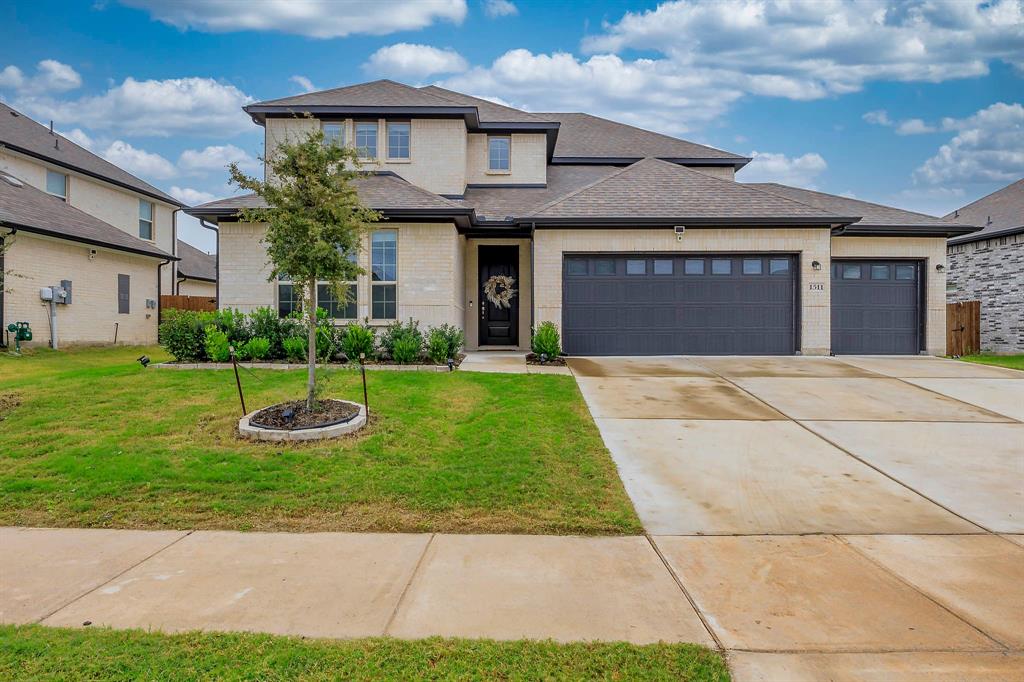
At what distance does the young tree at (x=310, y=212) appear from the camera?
6859 mm

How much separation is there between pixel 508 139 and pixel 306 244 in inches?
486

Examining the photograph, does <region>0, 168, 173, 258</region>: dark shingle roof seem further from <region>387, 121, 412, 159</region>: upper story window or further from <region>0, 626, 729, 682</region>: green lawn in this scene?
<region>0, 626, 729, 682</region>: green lawn

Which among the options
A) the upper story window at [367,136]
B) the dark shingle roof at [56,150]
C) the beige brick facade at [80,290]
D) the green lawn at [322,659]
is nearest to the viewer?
the green lawn at [322,659]

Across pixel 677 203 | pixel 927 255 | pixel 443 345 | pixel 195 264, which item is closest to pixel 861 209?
pixel 927 255

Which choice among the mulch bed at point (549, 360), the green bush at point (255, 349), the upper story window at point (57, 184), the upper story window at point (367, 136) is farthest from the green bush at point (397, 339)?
the upper story window at point (57, 184)

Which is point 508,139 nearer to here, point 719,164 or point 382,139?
point 382,139

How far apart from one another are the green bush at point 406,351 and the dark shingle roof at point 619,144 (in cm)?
1126

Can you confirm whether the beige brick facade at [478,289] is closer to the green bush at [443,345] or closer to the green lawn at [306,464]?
the green bush at [443,345]

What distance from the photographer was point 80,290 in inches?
682

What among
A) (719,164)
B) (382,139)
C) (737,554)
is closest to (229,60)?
(382,139)

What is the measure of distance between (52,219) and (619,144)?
18468mm

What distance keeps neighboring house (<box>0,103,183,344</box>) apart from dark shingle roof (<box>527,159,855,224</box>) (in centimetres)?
1393

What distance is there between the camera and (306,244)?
6867mm

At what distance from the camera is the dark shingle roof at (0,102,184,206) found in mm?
18562
